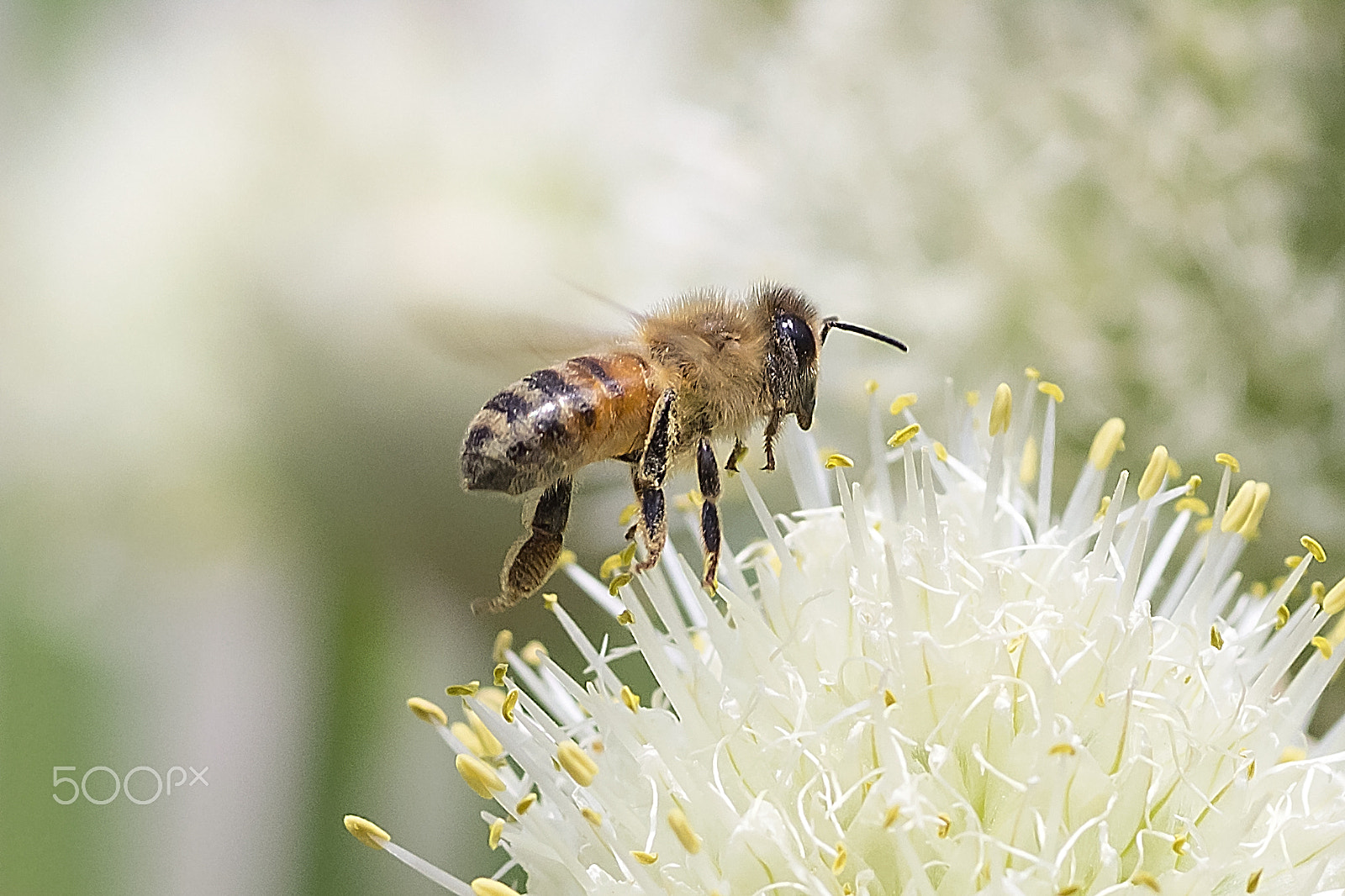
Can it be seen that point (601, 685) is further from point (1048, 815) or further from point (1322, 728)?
point (1322, 728)

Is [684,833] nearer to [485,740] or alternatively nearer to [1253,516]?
[485,740]

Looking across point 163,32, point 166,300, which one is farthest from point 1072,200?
point 163,32

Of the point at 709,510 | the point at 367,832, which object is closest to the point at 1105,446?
the point at 709,510

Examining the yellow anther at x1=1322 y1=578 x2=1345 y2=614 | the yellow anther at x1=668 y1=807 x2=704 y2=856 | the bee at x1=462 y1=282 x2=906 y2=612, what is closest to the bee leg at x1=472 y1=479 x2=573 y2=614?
the bee at x1=462 y1=282 x2=906 y2=612

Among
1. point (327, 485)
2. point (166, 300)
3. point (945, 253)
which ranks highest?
point (945, 253)

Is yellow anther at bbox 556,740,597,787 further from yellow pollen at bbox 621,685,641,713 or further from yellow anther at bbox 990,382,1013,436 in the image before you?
yellow anther at bbox 990,382,1013,436
